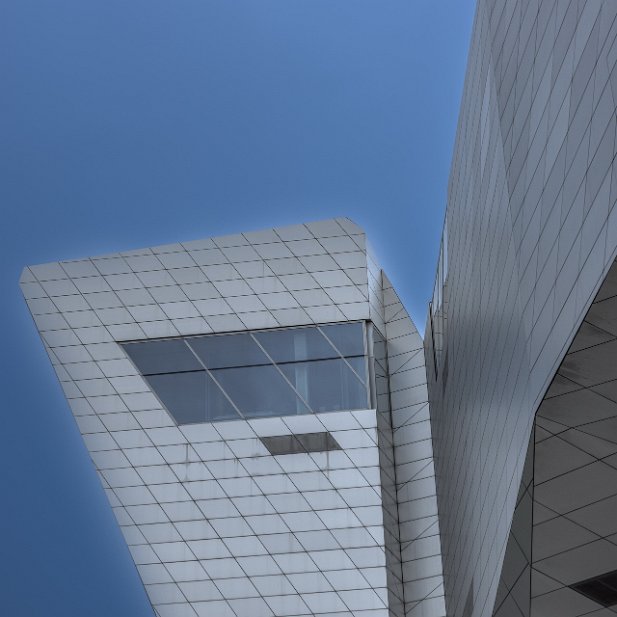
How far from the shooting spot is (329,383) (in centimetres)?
2670

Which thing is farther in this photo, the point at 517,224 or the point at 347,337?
the point at 347,337

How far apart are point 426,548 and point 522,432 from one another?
15.6 m

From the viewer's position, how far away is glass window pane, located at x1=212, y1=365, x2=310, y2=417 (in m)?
26.6

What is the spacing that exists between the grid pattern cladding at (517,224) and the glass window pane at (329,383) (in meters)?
5.76

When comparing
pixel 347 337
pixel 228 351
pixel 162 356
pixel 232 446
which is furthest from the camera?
pixel 162 356

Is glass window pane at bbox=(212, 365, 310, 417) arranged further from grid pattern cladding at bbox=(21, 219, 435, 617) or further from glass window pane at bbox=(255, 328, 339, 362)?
glass window pane at bbox=(255, 328, 339, 362)

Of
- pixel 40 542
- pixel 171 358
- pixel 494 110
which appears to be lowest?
pixel 494 110

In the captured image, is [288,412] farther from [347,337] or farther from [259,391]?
[347,337]

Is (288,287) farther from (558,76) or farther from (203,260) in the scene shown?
(558,76)

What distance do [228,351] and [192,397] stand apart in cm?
145

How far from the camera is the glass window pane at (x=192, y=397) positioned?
1055 inches

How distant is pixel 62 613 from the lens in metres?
28.2

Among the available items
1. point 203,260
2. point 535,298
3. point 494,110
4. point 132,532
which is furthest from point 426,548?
point 535,298

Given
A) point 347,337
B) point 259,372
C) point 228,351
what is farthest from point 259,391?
point 347,337
